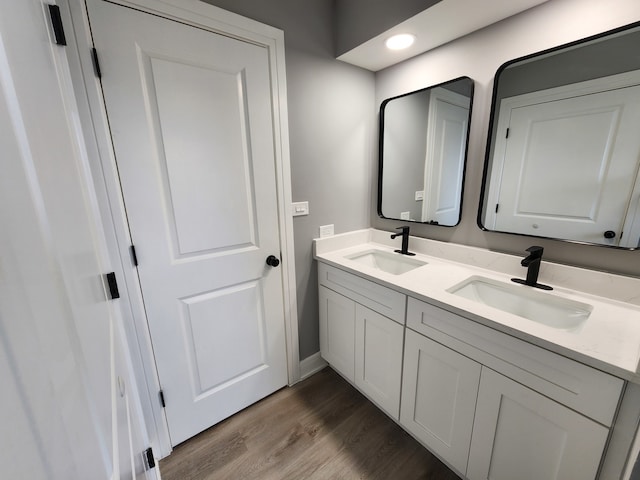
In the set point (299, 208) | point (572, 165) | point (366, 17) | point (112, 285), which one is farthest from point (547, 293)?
point (112, 285)

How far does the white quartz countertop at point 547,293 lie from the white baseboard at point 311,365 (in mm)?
764

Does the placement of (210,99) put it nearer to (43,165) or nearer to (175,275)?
(175,275)

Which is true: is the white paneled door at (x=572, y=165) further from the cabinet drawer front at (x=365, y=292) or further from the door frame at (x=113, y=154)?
the door frame at (x=113, y=154)

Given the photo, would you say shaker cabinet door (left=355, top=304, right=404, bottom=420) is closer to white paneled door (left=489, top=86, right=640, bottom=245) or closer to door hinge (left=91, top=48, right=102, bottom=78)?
white paneled door (left=489, top=86, right=640, bottom=245)

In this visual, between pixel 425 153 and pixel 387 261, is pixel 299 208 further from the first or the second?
pixel 425 153

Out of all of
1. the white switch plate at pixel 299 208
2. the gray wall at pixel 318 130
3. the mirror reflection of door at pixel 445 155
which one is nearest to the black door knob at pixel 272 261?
the gray wall at pixel 318 130

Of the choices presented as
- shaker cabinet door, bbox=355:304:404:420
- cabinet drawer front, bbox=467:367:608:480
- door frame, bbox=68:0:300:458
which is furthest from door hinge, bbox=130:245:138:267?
cabinet drawer front, bbox=467:367:608:480

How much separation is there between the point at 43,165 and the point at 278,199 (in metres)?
1.19

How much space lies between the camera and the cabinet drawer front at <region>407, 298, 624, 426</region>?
0.77 meters

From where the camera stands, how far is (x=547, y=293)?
1174 mm

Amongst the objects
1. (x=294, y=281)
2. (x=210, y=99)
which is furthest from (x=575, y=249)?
(x=210, y=99)

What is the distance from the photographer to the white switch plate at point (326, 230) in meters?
1.82

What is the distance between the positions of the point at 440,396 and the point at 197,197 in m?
1.46

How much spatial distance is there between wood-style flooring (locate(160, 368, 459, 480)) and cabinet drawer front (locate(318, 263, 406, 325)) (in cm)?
71
